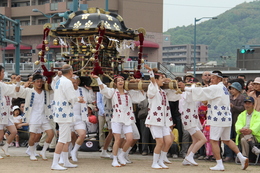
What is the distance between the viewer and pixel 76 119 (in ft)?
34.6

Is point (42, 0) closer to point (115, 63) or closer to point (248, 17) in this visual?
point (115, 63)

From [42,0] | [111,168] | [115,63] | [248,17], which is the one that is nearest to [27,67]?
[42,0]

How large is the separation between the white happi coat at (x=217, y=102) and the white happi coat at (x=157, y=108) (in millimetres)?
729

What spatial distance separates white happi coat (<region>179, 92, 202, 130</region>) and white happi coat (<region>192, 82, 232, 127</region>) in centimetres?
47

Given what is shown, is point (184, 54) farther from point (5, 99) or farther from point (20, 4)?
point (5, 99)

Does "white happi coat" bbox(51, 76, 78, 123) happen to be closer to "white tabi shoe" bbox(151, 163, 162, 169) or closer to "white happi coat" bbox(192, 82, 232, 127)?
"white tabi shoe" bbox(151, 163, 162, 169)

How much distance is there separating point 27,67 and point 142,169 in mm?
32793

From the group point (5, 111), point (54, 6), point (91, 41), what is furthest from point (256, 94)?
point (54, 6)

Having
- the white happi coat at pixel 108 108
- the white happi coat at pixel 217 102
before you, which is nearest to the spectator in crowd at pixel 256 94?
the white happi coat at pixel 217 102

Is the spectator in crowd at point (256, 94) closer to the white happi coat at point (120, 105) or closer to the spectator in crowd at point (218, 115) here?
the spectator in crowd at point (218, 115)

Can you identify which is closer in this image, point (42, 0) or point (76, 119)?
point (76, 119)

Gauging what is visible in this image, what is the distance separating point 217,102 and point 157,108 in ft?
4.16

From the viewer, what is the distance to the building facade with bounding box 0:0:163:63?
4975 cm

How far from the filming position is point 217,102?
32.0 feet
